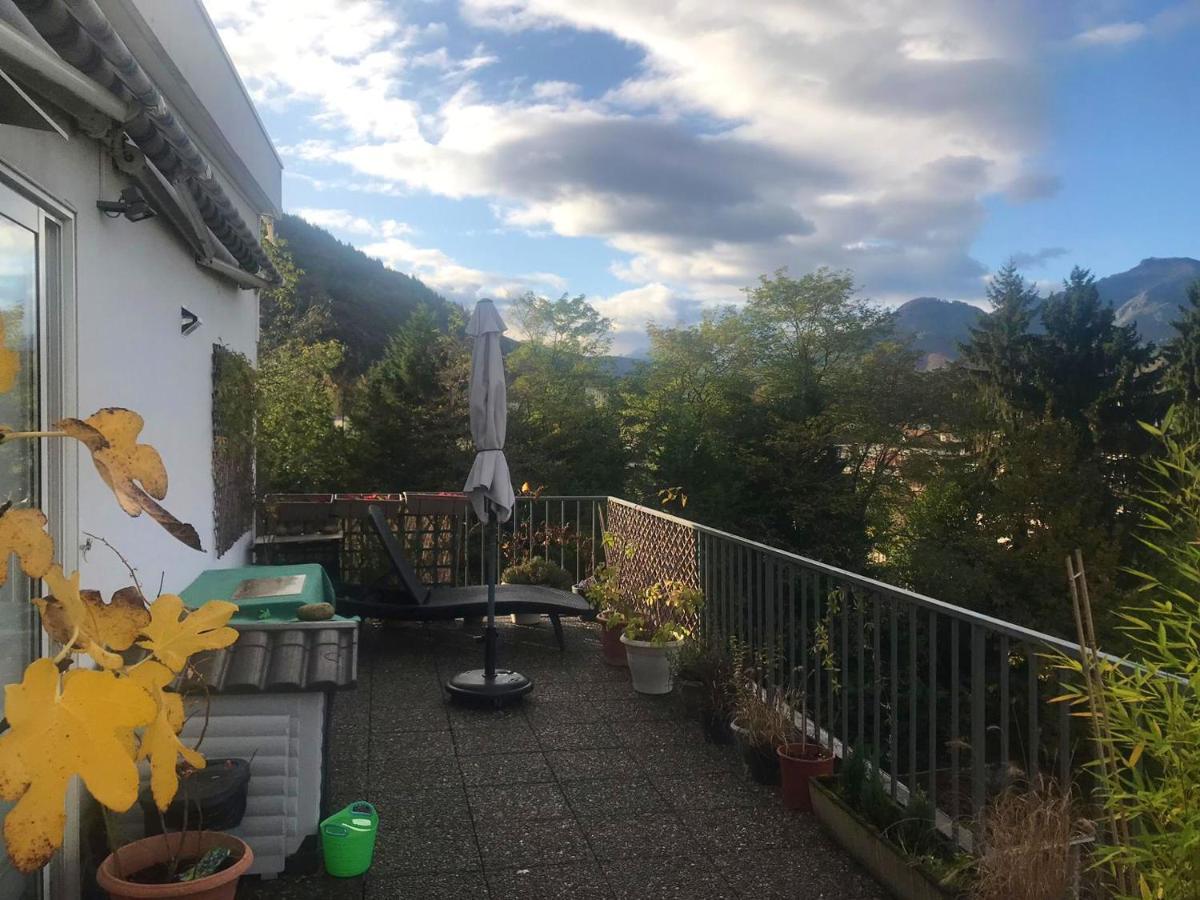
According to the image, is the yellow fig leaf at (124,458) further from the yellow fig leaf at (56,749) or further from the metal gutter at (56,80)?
the metal gutter at (56,80)

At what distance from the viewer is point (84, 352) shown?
2.88 metres

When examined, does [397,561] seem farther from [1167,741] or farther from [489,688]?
[1167,741]

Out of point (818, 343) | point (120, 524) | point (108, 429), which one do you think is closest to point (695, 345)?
point (818, 343)

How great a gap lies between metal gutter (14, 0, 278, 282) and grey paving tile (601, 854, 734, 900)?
2.81 m

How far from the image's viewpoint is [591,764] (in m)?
4.12

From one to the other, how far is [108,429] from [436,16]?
431 cm

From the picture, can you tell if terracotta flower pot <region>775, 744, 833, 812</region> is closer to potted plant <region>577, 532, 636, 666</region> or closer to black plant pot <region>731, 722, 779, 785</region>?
black plant pot <region>731, 722, 779, 785</region>

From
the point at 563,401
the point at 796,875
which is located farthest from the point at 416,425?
the point at 796,875

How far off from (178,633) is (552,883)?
7.19 ft

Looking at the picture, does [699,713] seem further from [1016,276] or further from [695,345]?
[1016,276]

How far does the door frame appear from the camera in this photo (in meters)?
2.52

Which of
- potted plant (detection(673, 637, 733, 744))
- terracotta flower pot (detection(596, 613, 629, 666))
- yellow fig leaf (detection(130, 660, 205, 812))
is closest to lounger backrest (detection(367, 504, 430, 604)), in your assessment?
terracotta flower pot (detection(596, 613, 629, 666))

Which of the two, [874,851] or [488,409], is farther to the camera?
[488,409]

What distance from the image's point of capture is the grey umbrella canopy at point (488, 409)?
17.4 ft
